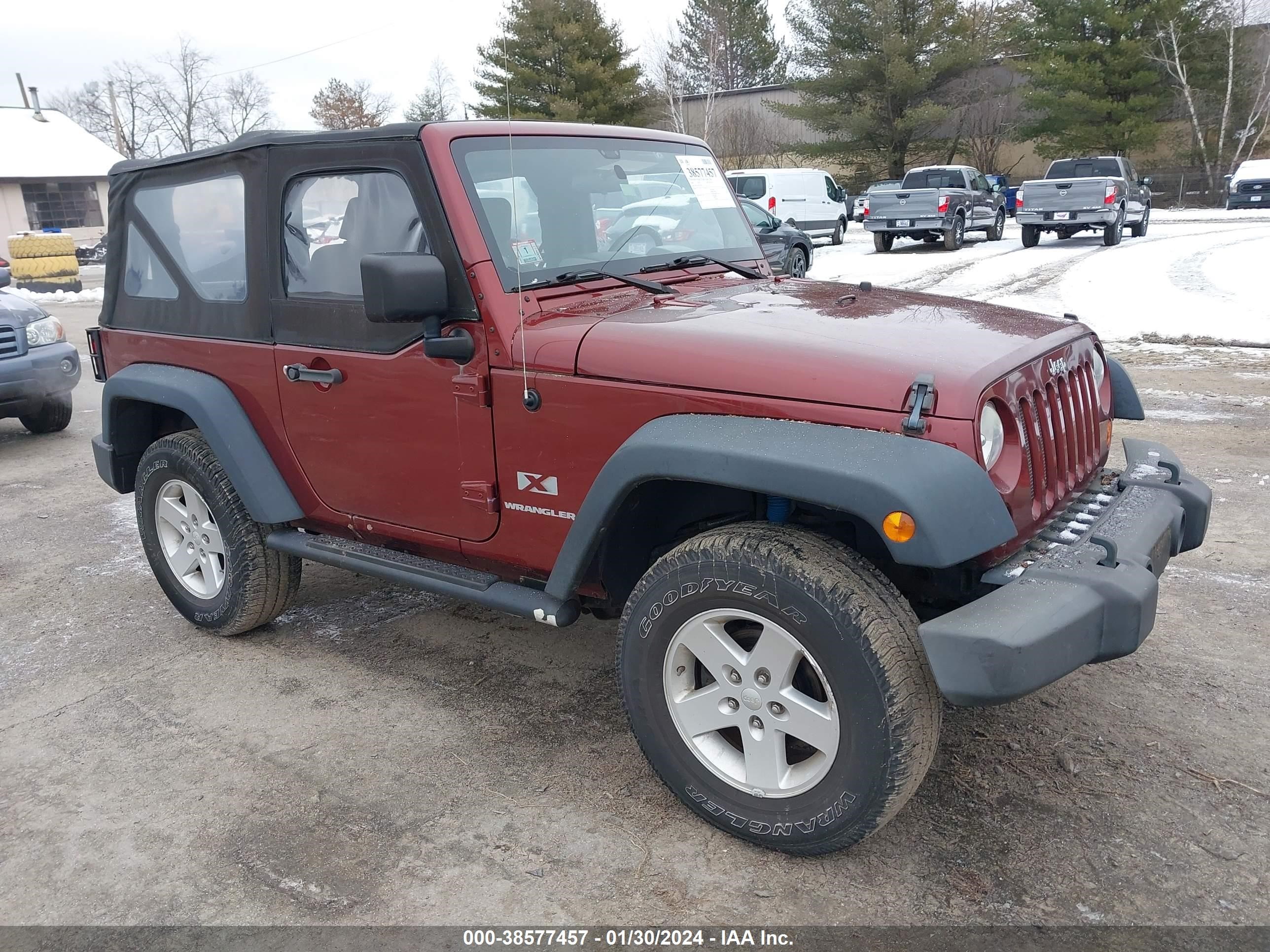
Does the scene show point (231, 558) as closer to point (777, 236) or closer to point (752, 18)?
point (777, 236)

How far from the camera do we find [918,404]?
91.2 inches

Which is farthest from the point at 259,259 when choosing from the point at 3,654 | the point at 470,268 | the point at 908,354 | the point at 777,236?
the point at 777,236

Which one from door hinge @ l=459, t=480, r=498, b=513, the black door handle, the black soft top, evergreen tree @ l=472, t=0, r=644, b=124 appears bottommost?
door hinge @ l=459, t=480, r=498, b=513

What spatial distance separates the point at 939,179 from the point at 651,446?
2120cm

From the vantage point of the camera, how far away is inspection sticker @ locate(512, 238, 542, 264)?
10.3 feet

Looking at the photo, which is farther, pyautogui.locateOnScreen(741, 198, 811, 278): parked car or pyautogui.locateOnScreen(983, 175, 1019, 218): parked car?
pyautogui.locateOnScreen(983, 175, 1019, 218): parked car

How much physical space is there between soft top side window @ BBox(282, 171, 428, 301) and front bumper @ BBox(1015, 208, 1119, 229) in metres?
18.8

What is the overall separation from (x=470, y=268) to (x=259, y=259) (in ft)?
3.63

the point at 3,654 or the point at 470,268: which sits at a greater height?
the point at 470,268

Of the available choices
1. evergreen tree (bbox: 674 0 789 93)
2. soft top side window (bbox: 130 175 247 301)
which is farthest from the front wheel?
evergreen tree (bbox: 674 0 789 93)

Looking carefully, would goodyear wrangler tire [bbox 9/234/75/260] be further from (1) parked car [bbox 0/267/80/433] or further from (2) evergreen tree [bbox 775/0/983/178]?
(2) evergreen tree [bbox 775/0/983/178]

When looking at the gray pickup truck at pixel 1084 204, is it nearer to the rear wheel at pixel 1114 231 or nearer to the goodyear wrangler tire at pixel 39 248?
the rear wheel at pixel 1114 231

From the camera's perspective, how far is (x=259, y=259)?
144 inches

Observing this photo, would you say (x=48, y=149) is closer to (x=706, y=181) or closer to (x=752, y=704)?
(x=706, y=181)
